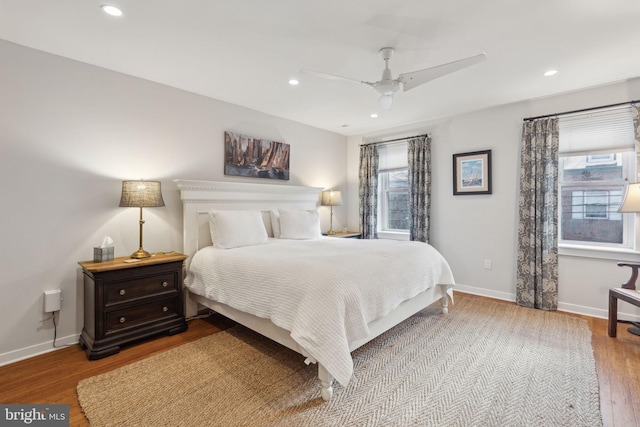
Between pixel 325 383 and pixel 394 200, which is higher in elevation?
pixel 394 200

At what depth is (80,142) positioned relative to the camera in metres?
2.66

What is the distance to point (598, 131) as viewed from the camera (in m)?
3.25

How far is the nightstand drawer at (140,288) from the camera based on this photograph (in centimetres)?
245

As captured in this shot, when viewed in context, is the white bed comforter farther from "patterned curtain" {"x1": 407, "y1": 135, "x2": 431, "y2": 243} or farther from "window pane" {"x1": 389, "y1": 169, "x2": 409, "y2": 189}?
"window pane" {"x1": 389, "y1": 169, "x2": 409, "y2": 189}

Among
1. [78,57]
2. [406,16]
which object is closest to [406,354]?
[406,16]

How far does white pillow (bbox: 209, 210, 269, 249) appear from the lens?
3.14m

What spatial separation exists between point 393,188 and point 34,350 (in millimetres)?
4776

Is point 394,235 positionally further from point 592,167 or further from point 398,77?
point 398,77

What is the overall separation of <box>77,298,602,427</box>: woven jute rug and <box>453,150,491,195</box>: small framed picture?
1928 mm

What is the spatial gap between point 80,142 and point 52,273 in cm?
119

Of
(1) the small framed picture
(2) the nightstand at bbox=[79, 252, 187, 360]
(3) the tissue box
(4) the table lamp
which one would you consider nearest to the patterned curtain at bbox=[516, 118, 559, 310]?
(1) the small framed picture

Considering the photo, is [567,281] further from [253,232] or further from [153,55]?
[153,55]

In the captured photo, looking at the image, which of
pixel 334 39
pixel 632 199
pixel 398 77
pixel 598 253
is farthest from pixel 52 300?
pixel 598 253


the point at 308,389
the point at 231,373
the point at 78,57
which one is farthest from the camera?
→ the point at 78,57
